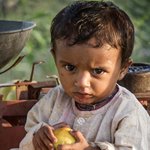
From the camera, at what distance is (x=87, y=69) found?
230 cm

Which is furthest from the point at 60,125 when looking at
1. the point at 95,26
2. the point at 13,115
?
the point at 13,115

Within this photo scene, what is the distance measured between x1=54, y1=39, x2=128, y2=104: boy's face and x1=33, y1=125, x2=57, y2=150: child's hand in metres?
0.18

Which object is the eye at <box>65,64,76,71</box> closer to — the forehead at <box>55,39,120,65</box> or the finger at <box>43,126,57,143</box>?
the forehead at <box>55,39,120,65</box>

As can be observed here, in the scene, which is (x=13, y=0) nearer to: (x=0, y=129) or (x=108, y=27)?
(x=0, y=129)

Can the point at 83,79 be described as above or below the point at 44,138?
above

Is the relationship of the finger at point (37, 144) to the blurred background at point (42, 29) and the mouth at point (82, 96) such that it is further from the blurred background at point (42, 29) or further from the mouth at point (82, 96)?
the blurred background at point (42, 29)

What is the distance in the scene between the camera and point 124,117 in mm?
2383

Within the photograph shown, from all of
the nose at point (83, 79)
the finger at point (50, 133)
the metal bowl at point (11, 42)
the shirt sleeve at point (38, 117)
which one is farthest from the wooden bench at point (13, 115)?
the nose at point (83, 79)

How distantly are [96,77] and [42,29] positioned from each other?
4289mm

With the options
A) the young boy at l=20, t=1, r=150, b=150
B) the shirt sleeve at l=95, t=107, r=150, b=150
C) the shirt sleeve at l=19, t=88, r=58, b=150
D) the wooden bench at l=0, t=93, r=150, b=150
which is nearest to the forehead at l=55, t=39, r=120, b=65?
the young boy at l=20, t=1, r=150, b=150

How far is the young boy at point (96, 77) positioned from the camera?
90.1 inches

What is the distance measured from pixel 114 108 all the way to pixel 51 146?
1.01ft

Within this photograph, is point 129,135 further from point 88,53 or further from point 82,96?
point 88,53

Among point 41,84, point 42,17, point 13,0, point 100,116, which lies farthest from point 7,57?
point 13,0
